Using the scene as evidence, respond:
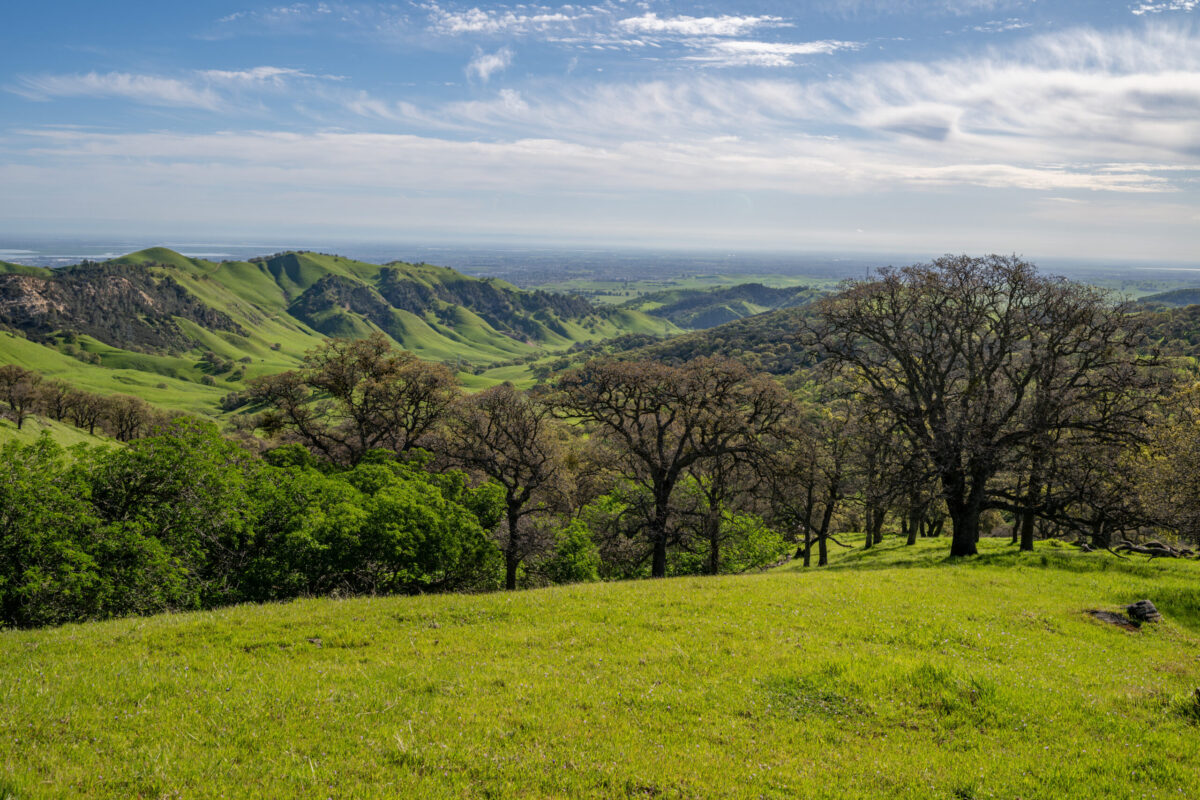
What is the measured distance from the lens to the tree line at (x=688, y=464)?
77.3ft

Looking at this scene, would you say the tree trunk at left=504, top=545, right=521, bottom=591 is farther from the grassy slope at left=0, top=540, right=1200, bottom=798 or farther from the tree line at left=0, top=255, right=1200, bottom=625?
the grassy slope at left=0, top=540, right=1200, bottom=798

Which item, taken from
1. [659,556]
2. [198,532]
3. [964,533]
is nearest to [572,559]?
[659,556]

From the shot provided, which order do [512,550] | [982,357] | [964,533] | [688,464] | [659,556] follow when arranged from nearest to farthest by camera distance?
[982,357]
[964,533]
[688,464]
[659,556]
[512,550]

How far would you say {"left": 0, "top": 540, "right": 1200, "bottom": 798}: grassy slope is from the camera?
29.2 ft

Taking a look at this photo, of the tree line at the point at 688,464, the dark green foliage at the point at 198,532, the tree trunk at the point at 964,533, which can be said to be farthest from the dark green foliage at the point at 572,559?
the tree trunk at the point at 964,533

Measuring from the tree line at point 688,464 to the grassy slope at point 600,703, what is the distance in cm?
782

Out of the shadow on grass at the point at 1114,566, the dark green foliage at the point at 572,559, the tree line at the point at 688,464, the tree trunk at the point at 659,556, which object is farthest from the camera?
the dark green foliage at the point at 572,559

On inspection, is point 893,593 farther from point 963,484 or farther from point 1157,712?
point 963,484

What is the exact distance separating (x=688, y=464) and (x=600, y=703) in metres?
23.9

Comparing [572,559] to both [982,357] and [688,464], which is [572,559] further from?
[982,357]

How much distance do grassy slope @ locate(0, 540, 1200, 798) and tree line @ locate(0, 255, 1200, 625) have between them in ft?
25.7

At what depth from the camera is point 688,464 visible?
34.8 m

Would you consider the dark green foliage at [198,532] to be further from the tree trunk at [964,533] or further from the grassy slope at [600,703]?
the tree trunk at [964,533]

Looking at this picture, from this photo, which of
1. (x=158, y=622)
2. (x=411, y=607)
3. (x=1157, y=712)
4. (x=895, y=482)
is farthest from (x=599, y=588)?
(x=895, y=482)
